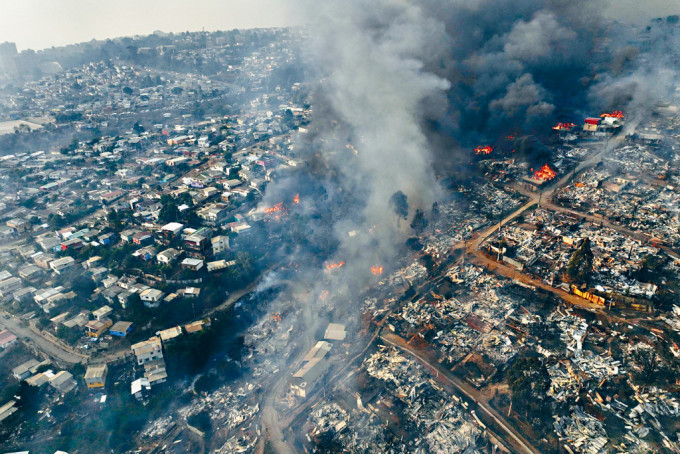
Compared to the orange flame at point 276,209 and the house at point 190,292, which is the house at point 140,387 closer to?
the house at point 190,292

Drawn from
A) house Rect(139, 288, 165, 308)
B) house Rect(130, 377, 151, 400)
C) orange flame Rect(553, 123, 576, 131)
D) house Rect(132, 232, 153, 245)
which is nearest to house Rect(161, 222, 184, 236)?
house Rect(132, 232, 153, 245)

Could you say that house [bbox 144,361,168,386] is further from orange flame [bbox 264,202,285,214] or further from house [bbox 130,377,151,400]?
orange flame [bbox 264,202,285,214]

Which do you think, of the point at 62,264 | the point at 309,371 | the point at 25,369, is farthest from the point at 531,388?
the point at 62,264

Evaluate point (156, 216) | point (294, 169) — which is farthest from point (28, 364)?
point (294, 169)

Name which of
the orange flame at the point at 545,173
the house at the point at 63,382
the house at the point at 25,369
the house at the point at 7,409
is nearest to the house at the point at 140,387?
the house at the point at 63,382

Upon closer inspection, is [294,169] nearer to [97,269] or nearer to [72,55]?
[97,269]

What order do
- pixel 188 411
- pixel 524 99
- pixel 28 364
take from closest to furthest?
pixel 188 411
pixel 28 364
pixel 524 99
